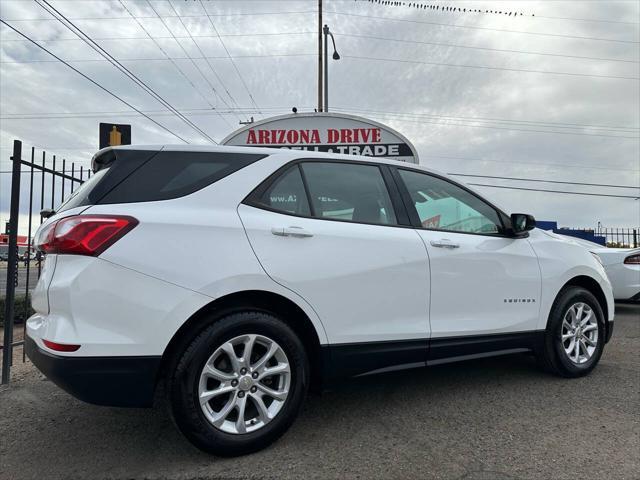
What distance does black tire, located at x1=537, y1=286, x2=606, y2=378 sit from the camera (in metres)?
3.79

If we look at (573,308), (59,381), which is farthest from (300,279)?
(573,308)

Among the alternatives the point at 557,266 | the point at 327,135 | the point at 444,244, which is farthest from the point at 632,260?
the point at 444,244

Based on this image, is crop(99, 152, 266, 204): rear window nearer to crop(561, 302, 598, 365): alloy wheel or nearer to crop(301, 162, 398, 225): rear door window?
crop(301, 162, 398, 225): rear door window

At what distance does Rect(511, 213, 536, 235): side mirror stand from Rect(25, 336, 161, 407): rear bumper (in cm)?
285

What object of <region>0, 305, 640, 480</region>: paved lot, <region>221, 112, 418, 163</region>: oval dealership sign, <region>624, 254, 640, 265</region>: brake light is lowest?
<region>0, 305, 640, 480</region>: paved lot

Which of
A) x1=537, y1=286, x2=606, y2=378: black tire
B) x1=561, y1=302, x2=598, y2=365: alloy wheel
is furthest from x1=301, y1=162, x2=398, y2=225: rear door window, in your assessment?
x1=561, y1=302, x2=598, y2=365: alloy wheel

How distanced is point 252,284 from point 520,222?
234 centimetres

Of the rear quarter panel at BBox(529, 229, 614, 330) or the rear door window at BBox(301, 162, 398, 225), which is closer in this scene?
the rear door window at BBox(301, 162, 398, 225)

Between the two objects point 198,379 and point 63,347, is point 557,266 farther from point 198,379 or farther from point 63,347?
point 63,347

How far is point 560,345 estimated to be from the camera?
3812mm

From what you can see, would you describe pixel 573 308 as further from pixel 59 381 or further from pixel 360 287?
pixel 59 381

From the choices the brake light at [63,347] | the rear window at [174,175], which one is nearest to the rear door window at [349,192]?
the rear window at [174,175]

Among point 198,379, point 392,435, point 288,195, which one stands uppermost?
point 288,195

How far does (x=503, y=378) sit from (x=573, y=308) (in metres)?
0.86
